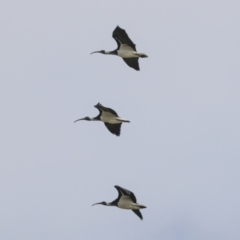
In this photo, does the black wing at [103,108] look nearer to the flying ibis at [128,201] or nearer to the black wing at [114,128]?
the black wing at [114,128]

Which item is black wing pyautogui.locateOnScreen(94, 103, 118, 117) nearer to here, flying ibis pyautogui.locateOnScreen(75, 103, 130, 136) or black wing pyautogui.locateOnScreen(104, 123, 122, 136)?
flying ibis pyautogui.locateOnScreen(75, 103, 130, 136)

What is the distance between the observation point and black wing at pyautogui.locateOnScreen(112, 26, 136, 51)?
74256 mm

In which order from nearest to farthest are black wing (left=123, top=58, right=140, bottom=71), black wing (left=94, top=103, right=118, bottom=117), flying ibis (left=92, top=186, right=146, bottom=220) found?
flying ibis (left=92, top=186, right=146, bottom=220)
black wing (left=94, top=103, right=118, bottom=117)
black wing (left=123, top=58, right=140, bottom=71)

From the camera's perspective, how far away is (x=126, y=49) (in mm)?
75938

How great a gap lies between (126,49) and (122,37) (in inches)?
43.9

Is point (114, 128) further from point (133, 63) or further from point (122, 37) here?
point (122, 37)

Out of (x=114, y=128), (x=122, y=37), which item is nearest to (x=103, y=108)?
(x=114, y=128)

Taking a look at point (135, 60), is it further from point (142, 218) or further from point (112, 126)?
point (142, 218)

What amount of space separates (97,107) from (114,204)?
6.13 m

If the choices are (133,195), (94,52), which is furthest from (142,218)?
(94,52)

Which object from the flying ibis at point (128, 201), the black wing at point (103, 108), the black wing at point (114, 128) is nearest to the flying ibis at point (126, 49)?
the black wing at point (103, 108)

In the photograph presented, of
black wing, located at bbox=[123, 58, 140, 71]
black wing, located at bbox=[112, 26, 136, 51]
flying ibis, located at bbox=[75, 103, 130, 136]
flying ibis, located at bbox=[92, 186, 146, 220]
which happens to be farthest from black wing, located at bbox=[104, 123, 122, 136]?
black wing, located at bbox=[112, 26, 136, 51]

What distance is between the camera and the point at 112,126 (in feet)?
250

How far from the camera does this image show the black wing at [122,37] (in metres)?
74.3
